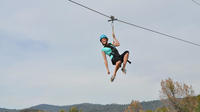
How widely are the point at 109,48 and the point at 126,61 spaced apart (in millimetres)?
725

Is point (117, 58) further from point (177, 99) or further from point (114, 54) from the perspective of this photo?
point (177, 99)

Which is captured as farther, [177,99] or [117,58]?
[177,99]

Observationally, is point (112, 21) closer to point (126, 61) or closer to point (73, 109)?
point (126, 61)

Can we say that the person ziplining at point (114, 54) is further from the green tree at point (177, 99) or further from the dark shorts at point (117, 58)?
the green tree at point (177, 99)

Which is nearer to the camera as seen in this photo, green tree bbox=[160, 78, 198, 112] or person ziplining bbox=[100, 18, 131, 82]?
person ziplining bbox=[100, 18, 131, 82]

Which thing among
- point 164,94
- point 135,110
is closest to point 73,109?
point 135,110

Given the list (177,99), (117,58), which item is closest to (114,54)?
(117,58)

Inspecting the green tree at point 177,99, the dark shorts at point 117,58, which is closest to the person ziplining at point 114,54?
the dark shorts at point 117,58

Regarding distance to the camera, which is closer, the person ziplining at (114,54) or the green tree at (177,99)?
the person ziplining at (114,54)

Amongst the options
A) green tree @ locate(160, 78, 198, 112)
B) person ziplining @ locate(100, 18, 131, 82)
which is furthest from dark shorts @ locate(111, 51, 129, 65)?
green tree @ locate(160, 78, 198, 112)

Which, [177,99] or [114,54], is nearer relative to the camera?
[114,54]

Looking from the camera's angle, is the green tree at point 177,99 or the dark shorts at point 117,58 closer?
the dark shorts at point 117,58

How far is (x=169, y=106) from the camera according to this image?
129ft

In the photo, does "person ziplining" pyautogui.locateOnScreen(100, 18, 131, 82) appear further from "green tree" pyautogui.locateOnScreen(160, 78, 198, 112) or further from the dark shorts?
"green tree" pyautogui.locateOnScreen(160, 78, 198, 112)
